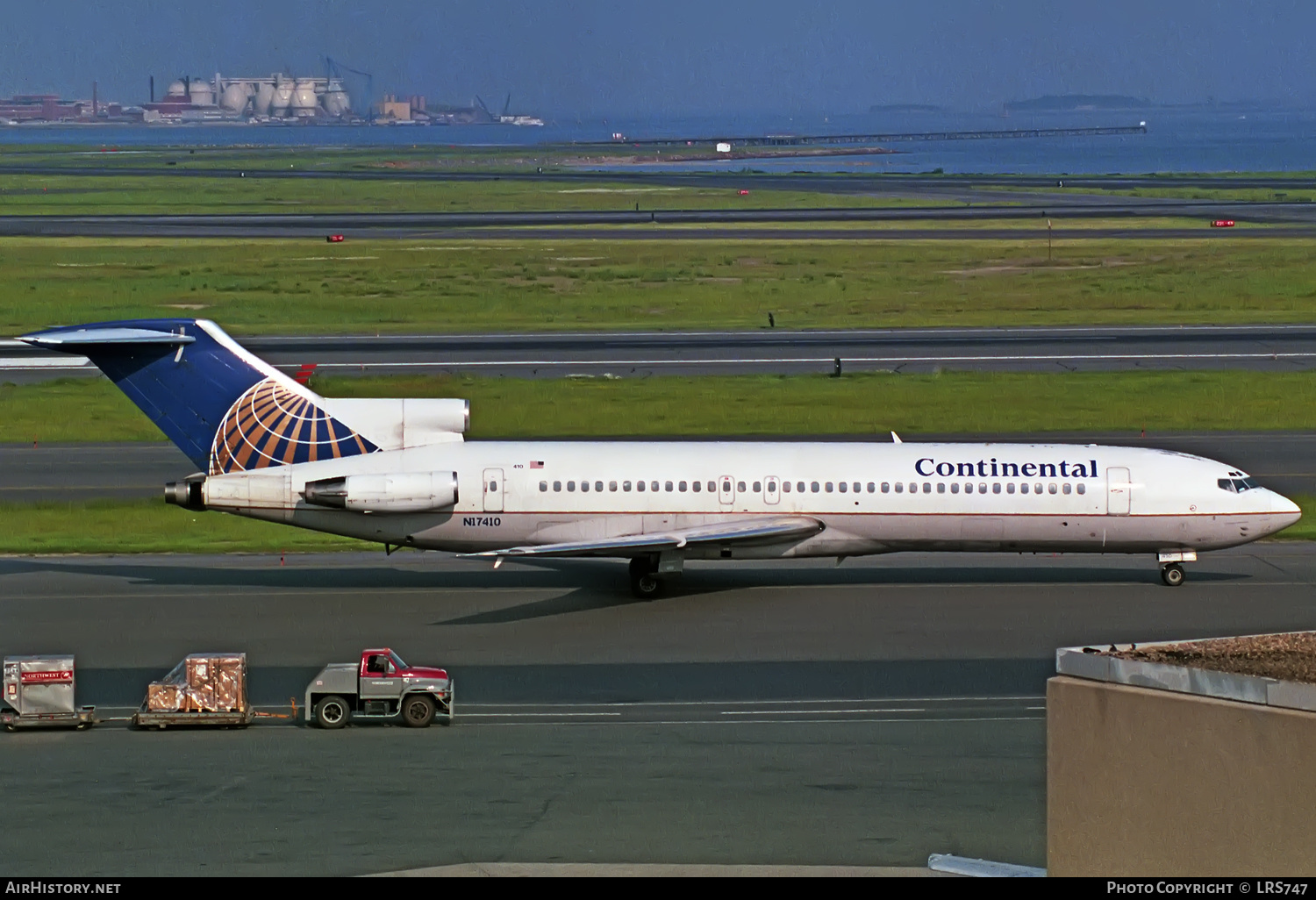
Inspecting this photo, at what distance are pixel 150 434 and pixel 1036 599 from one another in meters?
33.6

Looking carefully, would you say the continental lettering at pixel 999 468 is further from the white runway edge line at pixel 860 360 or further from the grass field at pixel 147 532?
the white runway edge line at pixel 860 360

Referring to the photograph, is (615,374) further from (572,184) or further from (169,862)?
(572,184)

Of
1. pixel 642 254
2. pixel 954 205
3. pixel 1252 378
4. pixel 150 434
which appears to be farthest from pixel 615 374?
pixel 954 205

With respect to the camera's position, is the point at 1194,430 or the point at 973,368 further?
the point at 973,368

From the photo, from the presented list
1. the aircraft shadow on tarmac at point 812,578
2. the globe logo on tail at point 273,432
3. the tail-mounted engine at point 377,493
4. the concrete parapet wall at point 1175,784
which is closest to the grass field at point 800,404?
the aircraft shadow on tarmac at point 812,578

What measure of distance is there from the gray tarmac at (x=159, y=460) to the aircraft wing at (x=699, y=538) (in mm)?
17810

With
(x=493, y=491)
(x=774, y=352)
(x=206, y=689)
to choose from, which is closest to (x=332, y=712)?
(x=206, y=689)

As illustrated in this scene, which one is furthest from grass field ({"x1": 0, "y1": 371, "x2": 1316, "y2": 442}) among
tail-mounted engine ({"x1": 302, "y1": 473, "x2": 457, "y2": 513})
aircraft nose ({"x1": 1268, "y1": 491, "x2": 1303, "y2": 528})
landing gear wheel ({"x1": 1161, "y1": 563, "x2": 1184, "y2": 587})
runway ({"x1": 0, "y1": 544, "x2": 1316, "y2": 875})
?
tail-mounted engine ({"x1": 302, "y1": 473, "x2": 457, "y2": 513})

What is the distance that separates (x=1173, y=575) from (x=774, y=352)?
129ft

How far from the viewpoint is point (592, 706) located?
101ft

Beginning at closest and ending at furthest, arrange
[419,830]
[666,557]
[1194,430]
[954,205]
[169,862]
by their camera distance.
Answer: [169,862]
[419,830]
[666,557]
[1194,430]
[954,205]

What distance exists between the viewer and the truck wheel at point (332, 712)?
29.2 meters

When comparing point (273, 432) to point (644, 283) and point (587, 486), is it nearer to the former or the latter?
point (587, 486)

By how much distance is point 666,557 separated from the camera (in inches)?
1533
